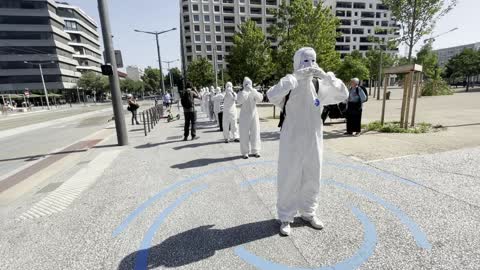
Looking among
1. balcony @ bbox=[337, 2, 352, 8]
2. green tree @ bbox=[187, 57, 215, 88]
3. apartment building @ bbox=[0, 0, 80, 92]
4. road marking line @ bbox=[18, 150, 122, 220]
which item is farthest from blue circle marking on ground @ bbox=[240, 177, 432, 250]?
balcony @ bbox=[337, 2, 352, 8]

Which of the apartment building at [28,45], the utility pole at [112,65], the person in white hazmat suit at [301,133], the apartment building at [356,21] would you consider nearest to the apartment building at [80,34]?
the apartment building at [28,45]

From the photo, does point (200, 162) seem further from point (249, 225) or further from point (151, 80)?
point (151, 80)

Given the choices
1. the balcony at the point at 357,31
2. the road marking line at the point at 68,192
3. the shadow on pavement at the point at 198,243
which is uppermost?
the balcony at the point at 357,31

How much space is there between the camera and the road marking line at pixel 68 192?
391 cm

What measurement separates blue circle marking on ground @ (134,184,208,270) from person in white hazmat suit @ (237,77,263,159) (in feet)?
6.77

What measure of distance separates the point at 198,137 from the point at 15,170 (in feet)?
17.2

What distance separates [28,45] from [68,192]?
6992cm

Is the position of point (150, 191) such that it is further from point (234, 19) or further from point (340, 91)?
point (234, 19)

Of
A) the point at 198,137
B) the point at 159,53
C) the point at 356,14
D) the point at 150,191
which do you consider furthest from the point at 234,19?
the point at 150,191

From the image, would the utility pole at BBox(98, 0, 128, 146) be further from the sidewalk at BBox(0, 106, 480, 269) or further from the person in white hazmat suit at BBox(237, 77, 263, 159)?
the person in white hazmat suit at BBox(237, 77, 263, 159)

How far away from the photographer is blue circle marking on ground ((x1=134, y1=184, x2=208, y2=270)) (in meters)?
2.59

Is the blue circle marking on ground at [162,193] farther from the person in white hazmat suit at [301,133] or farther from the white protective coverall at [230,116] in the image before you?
the white protective coverall at [230,116]

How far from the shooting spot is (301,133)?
9.53ft

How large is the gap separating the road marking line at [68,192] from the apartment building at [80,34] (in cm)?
7940
